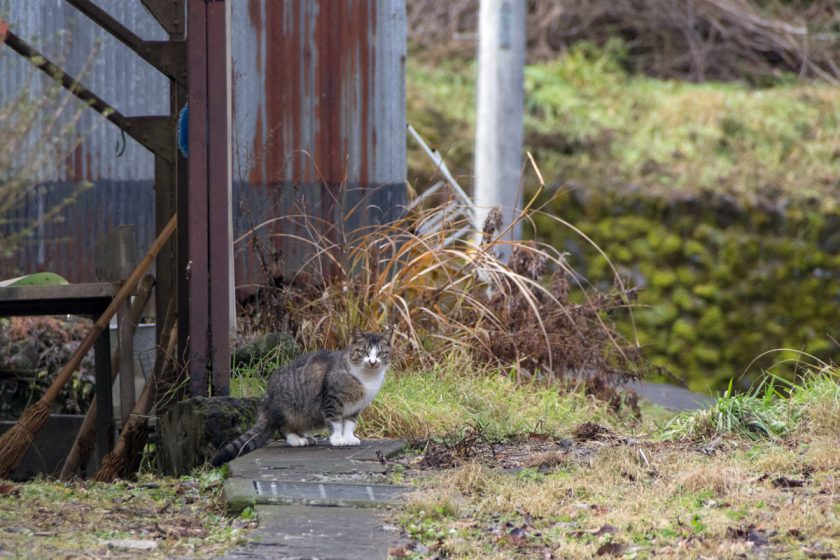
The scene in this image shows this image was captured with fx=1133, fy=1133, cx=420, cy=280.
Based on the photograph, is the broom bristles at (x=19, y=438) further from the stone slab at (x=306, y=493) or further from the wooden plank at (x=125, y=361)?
the stone slab at (x=306, y=493)

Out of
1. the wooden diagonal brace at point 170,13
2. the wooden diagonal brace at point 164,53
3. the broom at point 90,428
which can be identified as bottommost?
the broom at point 90,428

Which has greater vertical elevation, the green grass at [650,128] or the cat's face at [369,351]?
the green grass at [650,128]

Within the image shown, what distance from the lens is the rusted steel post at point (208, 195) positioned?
5.86 meters

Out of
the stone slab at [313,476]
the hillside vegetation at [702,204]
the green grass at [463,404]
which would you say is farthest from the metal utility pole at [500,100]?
the stone slab at [313,476]

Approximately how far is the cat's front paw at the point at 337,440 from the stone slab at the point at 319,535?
114cm

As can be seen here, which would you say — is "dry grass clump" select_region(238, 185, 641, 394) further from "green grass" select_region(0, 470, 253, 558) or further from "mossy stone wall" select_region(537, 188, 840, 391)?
"mossy stone wall" select_region(537, 188, 840, 391)

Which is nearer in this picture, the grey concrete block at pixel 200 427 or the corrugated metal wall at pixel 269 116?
the grey concrete block at pixel 200 427

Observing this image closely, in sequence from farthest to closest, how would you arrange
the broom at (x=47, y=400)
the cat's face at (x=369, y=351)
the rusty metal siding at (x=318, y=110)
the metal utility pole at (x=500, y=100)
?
the metal utility pole at (x=500, y=100) → the rusty metal siding at (x=318, y=110) → the broom at (x=47, y=400) → the cat's face at (x=369, y=351)

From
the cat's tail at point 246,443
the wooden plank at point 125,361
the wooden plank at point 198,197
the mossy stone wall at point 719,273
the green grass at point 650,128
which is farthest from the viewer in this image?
the green grass at point 650,128

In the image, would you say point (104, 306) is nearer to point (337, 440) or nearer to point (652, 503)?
point (337, 440)

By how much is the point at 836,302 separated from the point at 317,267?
5.66 metres

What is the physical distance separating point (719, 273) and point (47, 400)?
7.02 meters

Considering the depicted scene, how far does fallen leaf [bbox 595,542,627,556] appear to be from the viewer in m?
3.88

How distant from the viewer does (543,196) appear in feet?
39.4
